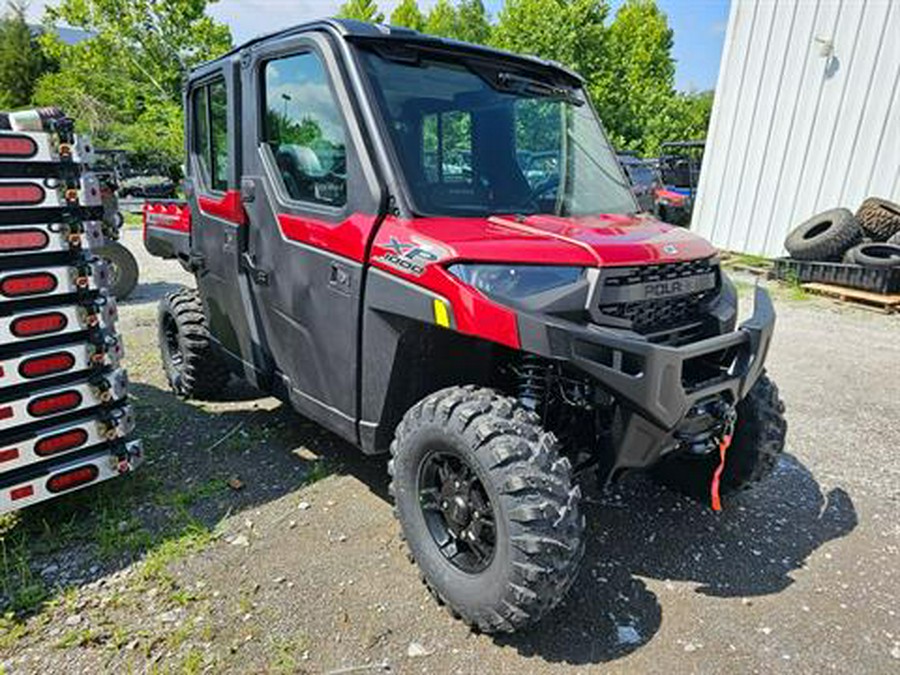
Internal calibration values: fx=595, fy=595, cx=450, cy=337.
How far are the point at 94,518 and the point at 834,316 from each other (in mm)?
7922

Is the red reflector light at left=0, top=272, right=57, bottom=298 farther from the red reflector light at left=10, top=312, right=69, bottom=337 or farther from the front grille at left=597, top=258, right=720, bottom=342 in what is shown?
the front grille at left=597, top=258, right=720, bottom=342

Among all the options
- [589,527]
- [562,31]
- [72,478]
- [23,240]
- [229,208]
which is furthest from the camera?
[562,31]

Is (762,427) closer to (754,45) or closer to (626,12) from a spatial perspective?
(754,45)

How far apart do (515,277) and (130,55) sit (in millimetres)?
31083

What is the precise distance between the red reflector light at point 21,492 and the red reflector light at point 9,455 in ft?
0.45

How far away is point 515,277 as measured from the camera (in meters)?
2.14

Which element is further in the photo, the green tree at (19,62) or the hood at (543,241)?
the green tree at (19,62)

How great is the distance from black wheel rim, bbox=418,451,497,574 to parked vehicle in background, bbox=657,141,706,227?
1282cm

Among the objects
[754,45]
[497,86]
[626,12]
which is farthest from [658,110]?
[497,86]

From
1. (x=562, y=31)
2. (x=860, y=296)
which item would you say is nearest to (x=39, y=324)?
(x=860, y=296)

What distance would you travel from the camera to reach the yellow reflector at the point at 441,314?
7.16 feet

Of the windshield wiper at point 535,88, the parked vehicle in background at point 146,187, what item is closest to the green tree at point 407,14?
the parked vehicle in background at point 146,187

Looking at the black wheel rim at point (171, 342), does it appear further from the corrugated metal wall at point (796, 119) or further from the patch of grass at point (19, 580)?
the corrugated metal wall at point (796, 119)

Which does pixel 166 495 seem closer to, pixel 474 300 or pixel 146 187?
pixel 474 300
